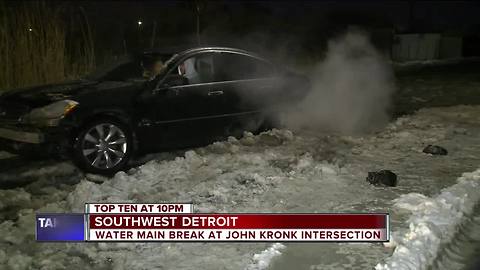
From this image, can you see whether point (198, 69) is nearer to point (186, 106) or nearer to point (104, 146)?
point (186, 106)

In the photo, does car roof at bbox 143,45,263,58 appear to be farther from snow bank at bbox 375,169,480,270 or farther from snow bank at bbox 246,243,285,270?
snow bank at bbox 246,243,285,270

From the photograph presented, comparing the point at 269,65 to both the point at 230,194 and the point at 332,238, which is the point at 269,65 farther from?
the point at 332,238

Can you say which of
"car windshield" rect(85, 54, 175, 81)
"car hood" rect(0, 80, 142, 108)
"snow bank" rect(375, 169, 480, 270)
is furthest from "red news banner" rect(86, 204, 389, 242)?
"car windshield" rect(85, 54, 175, 81)

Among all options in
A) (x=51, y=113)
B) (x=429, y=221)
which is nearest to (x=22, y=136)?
(x=51, y=113)

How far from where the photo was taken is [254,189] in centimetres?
542

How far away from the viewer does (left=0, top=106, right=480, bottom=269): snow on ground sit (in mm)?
3902

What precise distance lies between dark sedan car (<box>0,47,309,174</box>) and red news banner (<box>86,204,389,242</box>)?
1.87 m

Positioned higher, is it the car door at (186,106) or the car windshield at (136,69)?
the car windshield at (136,69)

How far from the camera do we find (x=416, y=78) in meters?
16.9

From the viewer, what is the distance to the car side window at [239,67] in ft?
23.2

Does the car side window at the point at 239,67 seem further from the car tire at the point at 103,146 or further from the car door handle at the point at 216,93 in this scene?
the car tire at the point at 103,146

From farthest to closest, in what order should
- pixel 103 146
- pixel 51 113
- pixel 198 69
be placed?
pixel 198 69, pixel 103 146, pixel 51 113

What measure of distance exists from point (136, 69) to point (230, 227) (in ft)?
11.1

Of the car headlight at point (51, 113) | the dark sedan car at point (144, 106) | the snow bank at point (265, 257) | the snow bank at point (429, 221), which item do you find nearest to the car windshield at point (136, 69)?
the dark sedan car at point (144, 106)
